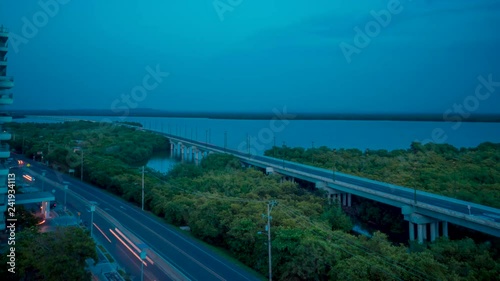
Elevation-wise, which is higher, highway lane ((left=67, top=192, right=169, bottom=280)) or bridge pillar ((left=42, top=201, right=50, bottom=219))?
bridge pillar ((left=42, top=201, right=50, bottom=219))

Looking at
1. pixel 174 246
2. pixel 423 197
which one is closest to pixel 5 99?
pixel 174 246

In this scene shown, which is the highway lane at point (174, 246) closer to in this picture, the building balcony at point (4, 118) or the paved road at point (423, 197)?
the building balcony at point (4, 118)

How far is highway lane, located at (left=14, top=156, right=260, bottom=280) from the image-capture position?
67.3 ft

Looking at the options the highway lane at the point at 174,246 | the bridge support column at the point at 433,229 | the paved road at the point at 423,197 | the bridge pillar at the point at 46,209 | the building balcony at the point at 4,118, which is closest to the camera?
the highway lane at the point at 174,246

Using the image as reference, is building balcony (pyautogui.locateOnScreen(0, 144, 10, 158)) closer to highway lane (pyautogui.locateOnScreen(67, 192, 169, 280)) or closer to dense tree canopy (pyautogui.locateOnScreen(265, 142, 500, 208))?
highway lane (pyautogui.locateOnScreen(67, 192, 169, 280))

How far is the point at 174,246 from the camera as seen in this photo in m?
24.1

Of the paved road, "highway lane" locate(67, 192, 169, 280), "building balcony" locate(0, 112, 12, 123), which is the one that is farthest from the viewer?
the paved road

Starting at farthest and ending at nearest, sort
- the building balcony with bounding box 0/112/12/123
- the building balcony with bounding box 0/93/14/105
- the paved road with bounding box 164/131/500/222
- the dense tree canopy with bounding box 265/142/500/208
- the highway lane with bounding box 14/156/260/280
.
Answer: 1. the dense tree canopy with bounding box 265/142/500/208
2. the paved road with bounding box 164/131/500/222
3. the building balcony with bounding box 0/112/12/123
4. the building balcony with bounding box 0/93/14/105
5. the highway lane with bounding box 14/156/260/280

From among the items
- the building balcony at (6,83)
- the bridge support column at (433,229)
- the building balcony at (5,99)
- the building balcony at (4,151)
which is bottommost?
the bridge support column at (433,229)

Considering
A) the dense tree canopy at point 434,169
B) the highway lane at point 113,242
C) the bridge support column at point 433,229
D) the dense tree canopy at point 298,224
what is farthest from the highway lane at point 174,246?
the dense tree canopy at point 434,169

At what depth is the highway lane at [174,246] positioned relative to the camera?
67.3ft

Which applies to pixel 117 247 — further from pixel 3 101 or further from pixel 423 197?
pixel 423 197

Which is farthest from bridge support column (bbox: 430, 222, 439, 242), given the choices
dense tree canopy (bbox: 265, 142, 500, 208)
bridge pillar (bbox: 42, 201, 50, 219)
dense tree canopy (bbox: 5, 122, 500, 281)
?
bridge pillar (bbox: 42, 201, 50, 219)

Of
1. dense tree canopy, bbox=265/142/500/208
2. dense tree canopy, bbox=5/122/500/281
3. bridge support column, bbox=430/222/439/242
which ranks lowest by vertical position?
bridge support column, bbox=430/222/439/242
